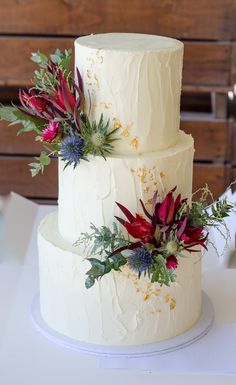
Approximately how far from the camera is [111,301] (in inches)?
51.8

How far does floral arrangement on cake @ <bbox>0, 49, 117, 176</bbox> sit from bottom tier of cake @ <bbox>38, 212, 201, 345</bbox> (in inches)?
7.2

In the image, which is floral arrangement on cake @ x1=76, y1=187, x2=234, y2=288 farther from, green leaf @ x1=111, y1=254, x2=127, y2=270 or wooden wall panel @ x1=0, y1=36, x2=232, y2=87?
wooden wall panel @ x1=0, y1=36, x2=232, y2=87

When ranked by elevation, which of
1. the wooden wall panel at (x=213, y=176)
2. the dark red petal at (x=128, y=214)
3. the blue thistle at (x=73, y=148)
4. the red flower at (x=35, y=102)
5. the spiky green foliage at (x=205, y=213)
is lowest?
the wooden wall panel at (x=213, y=176)

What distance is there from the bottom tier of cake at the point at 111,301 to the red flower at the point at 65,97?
257 mm

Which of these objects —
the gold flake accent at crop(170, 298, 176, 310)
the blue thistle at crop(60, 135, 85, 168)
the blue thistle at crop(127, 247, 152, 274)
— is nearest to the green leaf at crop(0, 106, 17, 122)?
the blue thistle at crop(60, 135, 85, 168)

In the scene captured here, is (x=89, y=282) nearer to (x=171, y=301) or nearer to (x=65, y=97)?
(x=171, y=301)

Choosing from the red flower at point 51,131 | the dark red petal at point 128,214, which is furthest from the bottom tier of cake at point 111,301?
the red flower at point 51,131

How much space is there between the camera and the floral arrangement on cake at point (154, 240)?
48.9 inches

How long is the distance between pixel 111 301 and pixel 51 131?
1.04ft

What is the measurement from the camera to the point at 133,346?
134 cm

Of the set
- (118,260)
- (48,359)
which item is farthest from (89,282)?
(48,359)

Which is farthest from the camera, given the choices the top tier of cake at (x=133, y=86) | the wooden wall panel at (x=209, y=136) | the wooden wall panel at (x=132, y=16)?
the wooden wall panel at (x=209, y=136)

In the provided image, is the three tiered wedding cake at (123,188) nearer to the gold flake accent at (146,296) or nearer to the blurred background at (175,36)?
the gold flake accent at (146,296)

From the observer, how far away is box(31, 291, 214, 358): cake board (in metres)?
1.32
